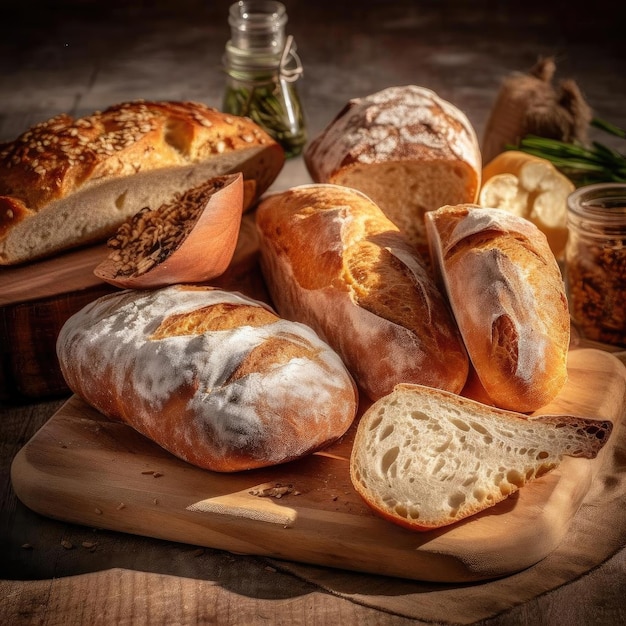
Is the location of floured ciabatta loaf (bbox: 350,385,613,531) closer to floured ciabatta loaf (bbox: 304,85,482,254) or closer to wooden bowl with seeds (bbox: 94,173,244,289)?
wooden bowl with seeds (bbox: 94,173,244,289)

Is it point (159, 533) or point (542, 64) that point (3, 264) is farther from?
point (542, 64)

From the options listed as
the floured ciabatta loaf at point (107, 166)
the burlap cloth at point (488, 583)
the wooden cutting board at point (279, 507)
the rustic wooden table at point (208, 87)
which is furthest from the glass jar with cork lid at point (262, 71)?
the burlap cloth at point (488, 583)

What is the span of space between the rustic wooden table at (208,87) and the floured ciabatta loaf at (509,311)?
1.44ft

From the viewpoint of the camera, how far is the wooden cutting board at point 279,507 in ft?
6.51

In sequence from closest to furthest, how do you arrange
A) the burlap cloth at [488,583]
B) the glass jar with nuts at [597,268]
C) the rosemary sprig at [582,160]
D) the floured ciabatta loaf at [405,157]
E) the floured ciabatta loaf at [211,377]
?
the burlap cloth at [488,583], the floured ciabatta loaf at [211,377], the glass jar with nuts at [597,268], the floured ciabatta loaf at [405,157], the rosemary sprig at [582,160]

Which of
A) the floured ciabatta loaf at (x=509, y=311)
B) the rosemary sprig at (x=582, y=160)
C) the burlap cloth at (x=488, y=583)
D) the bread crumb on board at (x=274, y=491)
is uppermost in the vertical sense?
the floured ciabatta loaf at (x=509, y=311)

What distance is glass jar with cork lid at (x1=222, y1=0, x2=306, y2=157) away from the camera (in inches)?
144

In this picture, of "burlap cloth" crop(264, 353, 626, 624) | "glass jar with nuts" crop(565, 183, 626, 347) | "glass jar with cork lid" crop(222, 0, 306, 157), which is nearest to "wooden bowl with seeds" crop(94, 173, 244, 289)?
"burlap cloth" crop(264, 353, 626, 624)

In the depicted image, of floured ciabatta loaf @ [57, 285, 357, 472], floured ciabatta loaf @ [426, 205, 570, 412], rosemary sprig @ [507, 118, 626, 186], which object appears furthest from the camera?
rosemary sprig @ [507, 118, 626, 186]

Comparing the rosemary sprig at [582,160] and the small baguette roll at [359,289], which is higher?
the small baguette roll at [359,289]

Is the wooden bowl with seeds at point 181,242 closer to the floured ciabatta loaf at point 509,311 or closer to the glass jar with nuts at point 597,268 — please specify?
the floured ciabatta loaf at point 509,311

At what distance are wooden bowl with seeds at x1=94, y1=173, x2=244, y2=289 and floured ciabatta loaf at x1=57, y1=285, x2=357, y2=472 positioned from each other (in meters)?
0.06

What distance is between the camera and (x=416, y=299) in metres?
2.43

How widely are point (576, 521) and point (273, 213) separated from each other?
3.98 ft
